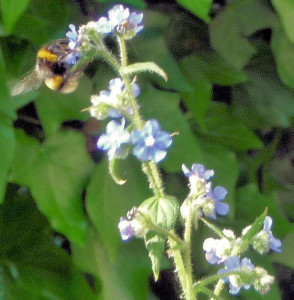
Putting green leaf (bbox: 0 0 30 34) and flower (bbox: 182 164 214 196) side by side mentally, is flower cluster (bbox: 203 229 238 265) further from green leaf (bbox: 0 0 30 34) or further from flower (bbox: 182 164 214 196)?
green leaf (bbox: 0 0 30 34)

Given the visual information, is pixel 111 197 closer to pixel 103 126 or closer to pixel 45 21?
pixel 103 126

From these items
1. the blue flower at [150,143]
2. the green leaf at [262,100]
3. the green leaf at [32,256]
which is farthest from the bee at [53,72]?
the green leaf at [262,100]

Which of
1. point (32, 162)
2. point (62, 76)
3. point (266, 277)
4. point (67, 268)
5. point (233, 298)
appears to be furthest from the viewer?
point (233, 298)

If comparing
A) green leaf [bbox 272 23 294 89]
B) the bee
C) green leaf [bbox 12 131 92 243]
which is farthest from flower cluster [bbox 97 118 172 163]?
green leaf [bbox 272 23 294 89]

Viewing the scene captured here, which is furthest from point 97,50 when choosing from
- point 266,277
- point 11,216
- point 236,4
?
point 236,4

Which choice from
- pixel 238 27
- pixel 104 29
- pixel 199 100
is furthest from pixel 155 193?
pixel 238 27

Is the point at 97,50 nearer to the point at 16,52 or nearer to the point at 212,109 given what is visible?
the point at 16,52

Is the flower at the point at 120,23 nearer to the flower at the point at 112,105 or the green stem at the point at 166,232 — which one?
the flower at the point at 112,105
